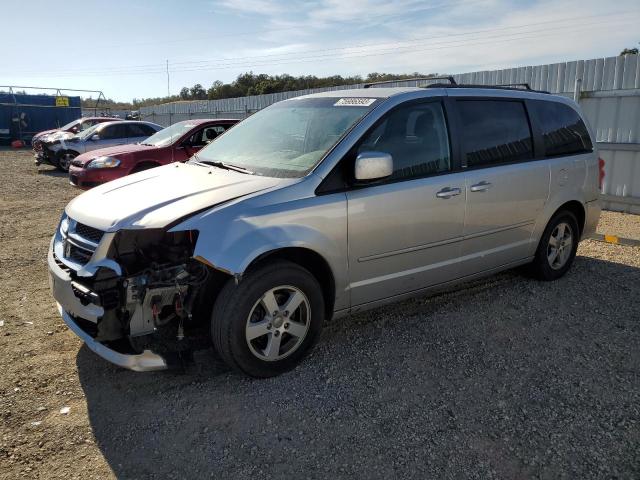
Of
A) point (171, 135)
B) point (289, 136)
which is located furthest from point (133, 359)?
point (171, 135)

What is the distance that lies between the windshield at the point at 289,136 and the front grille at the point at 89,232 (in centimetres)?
115

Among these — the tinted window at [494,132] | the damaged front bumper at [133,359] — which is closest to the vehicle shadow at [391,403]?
the damaged front bumper at [133,359]

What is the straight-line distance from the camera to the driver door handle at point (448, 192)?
13.2 ft

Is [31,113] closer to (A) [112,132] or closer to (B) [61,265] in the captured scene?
(A) [112,132]

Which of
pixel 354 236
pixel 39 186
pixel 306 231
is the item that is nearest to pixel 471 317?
pixel 354 236

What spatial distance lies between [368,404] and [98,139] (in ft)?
46.7

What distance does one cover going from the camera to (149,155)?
9.41 m

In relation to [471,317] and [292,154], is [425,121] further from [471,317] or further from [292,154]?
[471,317]

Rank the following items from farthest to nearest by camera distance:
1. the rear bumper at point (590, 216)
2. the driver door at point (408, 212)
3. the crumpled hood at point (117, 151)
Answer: the crumpled hood at point (117, 151) < the rear bumper at point (590, 216) < the driver door at point (408, 212)

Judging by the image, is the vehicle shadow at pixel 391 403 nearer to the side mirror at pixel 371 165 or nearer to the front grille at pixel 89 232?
the front grille at pixel 89 232

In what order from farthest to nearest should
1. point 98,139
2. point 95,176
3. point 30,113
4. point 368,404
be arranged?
1. point 30,113
2. point 98,139
3. point 95,176
4. point 368,404

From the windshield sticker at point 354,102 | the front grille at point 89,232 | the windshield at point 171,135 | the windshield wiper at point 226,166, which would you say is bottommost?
the front grille at point 89,232

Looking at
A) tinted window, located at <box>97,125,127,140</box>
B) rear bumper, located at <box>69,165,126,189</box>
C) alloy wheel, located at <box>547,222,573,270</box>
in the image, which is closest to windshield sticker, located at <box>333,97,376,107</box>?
alloy wheel, located at <box>547,222,573,270</box>

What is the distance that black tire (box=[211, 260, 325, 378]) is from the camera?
3148 mm
